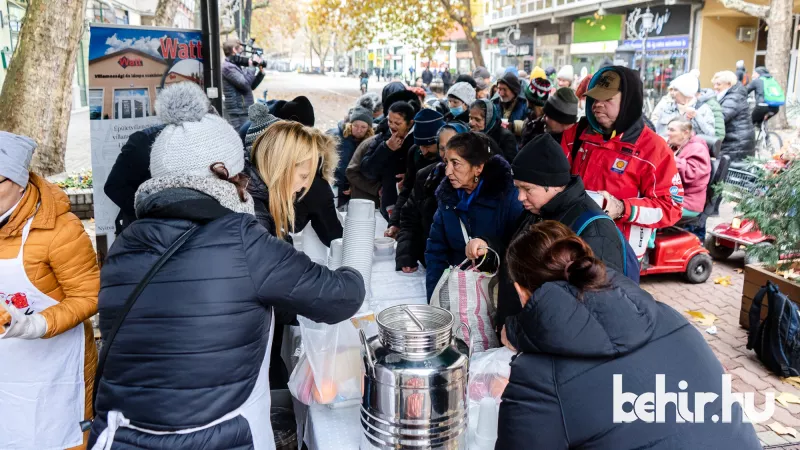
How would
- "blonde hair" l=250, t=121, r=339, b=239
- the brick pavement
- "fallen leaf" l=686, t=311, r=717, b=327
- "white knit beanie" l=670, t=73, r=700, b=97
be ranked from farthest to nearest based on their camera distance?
"white knit beanie" l=670, t=73, r=700, b=97 < "fallen leaf" l=686, t=311, r=717, b=327 < the brick pavement < "blonde hair" l=250, t=121, r=339, b=239

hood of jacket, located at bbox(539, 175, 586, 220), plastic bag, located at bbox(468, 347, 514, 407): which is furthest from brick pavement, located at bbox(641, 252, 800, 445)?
plastic bag, located at bbox(468, 347, 514, 407)

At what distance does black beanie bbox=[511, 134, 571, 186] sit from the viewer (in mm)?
2438

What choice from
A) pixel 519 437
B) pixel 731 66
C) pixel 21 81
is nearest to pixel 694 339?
pixel 519 437

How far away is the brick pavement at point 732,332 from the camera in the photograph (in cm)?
381

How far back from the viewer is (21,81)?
5.55 meters

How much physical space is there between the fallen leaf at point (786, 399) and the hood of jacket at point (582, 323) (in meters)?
3.04

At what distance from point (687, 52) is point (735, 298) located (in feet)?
61.1

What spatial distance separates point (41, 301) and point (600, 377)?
6.74ft

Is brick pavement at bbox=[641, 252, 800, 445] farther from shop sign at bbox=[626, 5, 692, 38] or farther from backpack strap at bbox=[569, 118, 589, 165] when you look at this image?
shop sign at bbox=[626, 5, 692, 38]

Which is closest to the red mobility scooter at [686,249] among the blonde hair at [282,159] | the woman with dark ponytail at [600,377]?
the blonde hair at [282,159]

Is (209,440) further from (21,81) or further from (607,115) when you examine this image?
(21,81)

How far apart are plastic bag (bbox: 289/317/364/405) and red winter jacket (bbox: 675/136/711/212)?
4.48 metres

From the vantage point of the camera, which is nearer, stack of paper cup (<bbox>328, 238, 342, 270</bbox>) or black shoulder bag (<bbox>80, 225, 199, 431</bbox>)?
black shoulder bag (<bbox>80, 225, 199, 431</bbox>)

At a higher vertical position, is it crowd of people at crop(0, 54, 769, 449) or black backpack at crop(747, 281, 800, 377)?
crowd of people at crop(0, 54, 769, 449)
